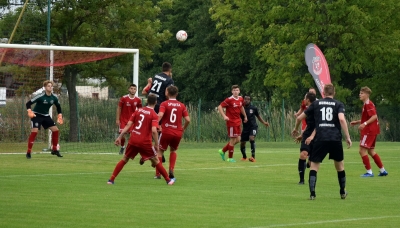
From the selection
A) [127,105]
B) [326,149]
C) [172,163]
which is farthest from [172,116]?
[127,105]

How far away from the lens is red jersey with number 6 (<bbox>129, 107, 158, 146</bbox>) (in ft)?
53.1

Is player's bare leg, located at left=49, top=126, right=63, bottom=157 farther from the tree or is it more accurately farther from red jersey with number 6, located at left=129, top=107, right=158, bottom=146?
the tree

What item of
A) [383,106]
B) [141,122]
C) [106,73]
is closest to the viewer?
[141,122]

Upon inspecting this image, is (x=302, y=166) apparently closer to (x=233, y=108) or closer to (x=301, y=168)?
(x=301, y=168)

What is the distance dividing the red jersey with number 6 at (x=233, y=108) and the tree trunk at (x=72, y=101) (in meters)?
9.24

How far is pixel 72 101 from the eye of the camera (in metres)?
34.6

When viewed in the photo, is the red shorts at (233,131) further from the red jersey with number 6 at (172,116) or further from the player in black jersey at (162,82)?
the red jersey with number 6 at (172,116)

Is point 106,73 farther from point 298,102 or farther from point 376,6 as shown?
point 298,102

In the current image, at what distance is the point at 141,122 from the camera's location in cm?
1623

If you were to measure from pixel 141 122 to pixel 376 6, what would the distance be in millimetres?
29317

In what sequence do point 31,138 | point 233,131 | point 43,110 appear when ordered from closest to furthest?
point 31,138 → point 43,110 → point 233,131

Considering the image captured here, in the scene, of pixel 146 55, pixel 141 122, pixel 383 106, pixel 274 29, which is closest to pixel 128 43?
pixel 146 55

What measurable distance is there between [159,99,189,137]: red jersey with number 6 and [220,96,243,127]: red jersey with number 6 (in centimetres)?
660

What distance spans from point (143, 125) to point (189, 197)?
2332 millimetres
